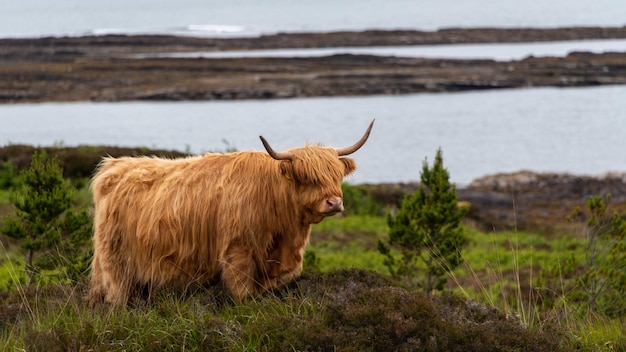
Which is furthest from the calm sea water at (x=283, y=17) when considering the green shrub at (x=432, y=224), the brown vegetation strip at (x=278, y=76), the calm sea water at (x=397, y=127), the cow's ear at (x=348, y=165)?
the cow's ear at (x=348, y=165)

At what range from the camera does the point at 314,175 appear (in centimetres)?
550

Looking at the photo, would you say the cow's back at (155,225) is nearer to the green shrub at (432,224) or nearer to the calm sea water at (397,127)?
the green shrub at (432,224)

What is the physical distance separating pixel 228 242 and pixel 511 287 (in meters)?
8.09

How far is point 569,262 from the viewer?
887cm

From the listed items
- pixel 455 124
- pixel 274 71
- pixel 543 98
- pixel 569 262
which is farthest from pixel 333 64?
pixel 569 262

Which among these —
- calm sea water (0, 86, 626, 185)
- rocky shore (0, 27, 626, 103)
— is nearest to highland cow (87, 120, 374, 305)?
calm sea water (0, 86, 626, 185)

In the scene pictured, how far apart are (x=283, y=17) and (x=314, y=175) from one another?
446 ft

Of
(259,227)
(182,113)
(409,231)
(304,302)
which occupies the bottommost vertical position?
(182,113)

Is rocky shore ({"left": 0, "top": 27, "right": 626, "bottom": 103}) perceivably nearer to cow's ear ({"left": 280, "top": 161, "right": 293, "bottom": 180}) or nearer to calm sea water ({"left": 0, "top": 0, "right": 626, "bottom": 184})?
calm sea water ({"left": 0, "top": 0, "right": 626, "bottom": 184})

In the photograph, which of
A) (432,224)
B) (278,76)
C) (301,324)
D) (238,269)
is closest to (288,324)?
(301,324)

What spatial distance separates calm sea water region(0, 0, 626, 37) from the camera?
357 ft

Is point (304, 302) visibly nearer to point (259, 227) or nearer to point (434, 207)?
point (259, 227)

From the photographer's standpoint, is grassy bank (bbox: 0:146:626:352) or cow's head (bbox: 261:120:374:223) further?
cow's head (bbox: 261:120:374:223)

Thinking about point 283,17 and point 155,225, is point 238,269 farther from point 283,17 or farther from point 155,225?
point 283,17
